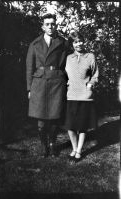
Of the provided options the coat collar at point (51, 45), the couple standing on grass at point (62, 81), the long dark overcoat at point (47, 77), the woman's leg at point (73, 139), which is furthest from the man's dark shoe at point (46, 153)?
the coat collar at point (51, 45)

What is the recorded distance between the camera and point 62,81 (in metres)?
5.23

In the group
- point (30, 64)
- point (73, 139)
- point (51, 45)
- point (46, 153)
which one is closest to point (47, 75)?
point (30, 64)

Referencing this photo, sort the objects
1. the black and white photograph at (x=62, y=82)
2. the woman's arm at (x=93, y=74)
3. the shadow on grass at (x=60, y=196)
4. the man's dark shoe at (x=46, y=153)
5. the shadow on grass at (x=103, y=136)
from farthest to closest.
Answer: the shadow on grass at (x=103, y=136) → the man's dark shoe at (x=46, y=153) → the woman's arm at (x=93, y=74) → the black and white photograph at (x=62, y=82) → the shadow on grass at (x=60, y=196)

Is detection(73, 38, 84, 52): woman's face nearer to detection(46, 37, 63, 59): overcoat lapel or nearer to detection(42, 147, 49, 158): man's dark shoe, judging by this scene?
detection(46, 37, 63, 59): overcoat lapel

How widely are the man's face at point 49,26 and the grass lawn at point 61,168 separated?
5.99 ft

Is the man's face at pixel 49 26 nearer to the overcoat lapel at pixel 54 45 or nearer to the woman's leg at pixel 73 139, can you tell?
the overcoat lapel at pixel 54 45

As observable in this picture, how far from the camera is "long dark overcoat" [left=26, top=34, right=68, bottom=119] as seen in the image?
5.20 meters

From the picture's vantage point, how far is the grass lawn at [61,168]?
4.16 m

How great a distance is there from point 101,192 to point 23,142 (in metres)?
2.10

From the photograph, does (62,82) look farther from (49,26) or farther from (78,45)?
(49,26)

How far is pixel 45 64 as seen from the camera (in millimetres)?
5199

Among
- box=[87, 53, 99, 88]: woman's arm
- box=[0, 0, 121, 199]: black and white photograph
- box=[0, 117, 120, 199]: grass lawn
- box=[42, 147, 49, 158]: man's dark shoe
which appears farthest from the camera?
box=[42, 147, 49, 158]: man's dark shoe

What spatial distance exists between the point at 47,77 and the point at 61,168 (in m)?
1.35

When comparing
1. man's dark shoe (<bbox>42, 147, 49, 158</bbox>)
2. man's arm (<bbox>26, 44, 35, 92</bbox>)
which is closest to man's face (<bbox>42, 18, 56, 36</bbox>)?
man's arm (<bbox>26, 44, 35, 92</bbox>)
